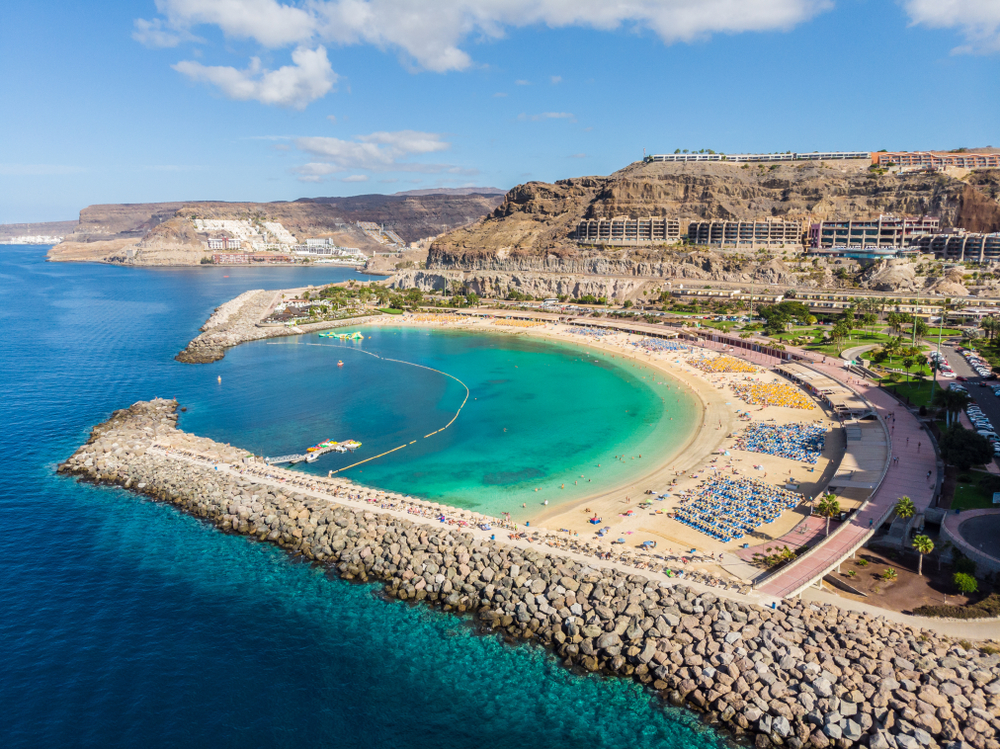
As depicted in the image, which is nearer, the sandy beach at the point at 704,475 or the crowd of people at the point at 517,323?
the sandy beach at the point at 704,475

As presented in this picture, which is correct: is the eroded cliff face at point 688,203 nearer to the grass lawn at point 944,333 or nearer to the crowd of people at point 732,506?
the grass lawn at point 944,333

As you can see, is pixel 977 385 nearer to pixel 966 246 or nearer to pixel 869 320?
pixel 869 320

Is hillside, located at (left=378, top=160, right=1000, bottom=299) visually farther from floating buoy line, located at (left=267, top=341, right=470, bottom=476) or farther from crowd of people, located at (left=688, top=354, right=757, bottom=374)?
floating buoy line, located at (left=267, top=341, right=470, bottom=476)

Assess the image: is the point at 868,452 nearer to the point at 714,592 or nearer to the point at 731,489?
the point at 731,489

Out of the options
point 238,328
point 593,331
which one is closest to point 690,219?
point 593,331

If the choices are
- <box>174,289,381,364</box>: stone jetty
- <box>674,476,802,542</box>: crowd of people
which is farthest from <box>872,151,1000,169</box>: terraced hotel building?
<box>674,476,802,542</box>: crowd of people

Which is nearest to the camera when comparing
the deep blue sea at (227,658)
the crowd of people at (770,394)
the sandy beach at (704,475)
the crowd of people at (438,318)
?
the deep blue sea at (227,658)

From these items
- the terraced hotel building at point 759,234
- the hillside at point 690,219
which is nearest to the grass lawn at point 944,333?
the hillside at point 690,219
